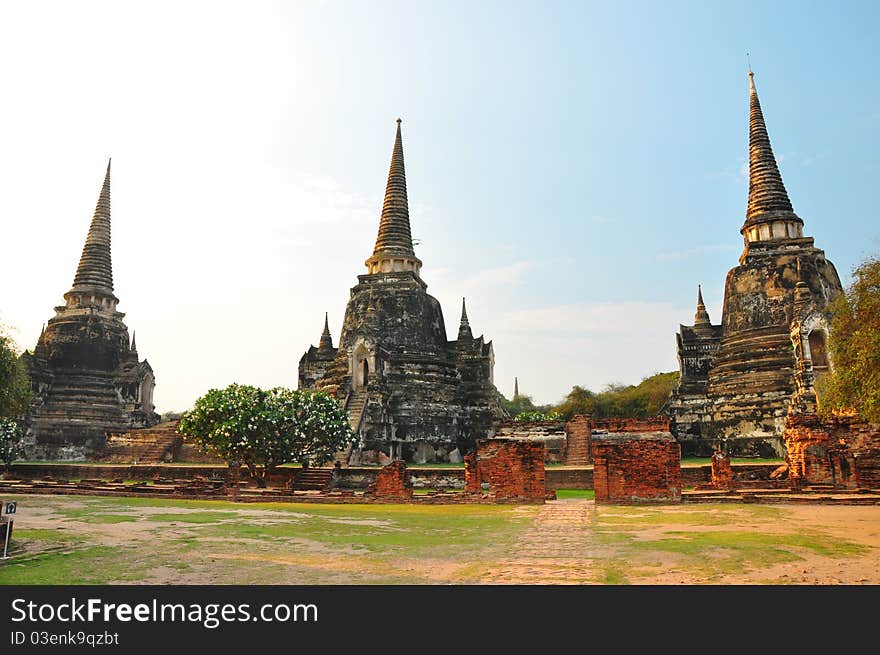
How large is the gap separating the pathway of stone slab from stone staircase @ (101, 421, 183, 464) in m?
27.8

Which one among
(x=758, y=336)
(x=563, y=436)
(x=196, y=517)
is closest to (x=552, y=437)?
(x=563, y=436)

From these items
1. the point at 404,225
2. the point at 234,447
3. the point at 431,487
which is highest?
the point at 404,225

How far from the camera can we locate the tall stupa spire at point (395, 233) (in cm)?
3681

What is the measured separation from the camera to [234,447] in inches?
816

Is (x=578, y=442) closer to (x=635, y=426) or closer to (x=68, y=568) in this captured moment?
(x=635, y=426)

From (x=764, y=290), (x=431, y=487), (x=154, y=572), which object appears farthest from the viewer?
(x=764, y=290)

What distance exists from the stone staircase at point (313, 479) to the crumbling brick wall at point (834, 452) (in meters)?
13.5

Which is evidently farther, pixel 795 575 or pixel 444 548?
pixel 444 548

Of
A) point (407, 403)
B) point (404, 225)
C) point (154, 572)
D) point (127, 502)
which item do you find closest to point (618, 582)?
point (154, 572)

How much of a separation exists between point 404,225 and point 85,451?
2260 centimetres

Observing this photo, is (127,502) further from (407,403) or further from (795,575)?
(407,403)
